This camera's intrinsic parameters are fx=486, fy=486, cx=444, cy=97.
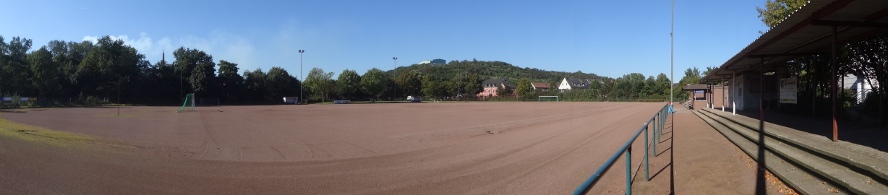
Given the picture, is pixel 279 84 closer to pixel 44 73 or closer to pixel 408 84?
pixel 44 73

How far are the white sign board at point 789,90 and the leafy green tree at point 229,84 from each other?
247 ft

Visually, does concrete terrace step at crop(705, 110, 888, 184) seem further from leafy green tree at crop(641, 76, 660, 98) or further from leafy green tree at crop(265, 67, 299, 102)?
leafy green tree at crop(641, 76, 660, 98)

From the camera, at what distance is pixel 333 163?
358 inches

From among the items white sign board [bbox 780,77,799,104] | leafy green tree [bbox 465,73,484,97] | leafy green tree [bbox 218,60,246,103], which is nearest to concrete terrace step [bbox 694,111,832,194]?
white sign board [bbox 780,77,799,104]

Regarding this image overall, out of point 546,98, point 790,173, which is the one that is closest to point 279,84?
point 546,98

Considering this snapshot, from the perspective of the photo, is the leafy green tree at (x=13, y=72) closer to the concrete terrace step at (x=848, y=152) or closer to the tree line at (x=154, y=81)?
the tree line at (x=154, y=81)

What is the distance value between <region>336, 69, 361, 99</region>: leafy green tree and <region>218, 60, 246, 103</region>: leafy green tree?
2189 cm

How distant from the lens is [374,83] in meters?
102

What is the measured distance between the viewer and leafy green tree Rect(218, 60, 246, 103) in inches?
2997

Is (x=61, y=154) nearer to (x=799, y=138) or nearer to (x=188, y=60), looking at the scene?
(x=799, y=138)

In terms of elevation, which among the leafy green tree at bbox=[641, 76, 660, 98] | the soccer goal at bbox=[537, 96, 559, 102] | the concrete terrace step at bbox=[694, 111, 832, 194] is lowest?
the concrete terrace step at bbox=[694, 111, 832, 194]

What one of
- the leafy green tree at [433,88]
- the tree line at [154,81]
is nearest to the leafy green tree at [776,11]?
the tree line at [154,81]

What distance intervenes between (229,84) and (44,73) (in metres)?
23.0

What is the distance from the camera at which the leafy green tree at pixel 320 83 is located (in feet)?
307
